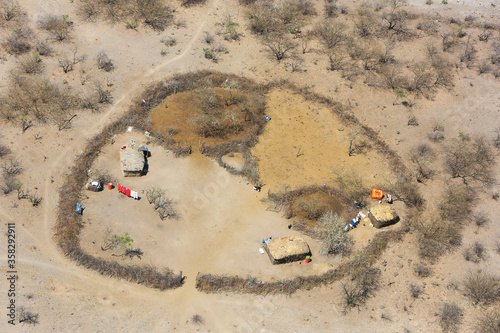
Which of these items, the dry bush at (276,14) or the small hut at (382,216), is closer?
the small hut at (382,216)

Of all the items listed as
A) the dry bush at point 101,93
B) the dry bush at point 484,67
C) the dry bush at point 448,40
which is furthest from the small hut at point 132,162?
the dry bush at point 484,67

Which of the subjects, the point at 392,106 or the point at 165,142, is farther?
the point at 392,106

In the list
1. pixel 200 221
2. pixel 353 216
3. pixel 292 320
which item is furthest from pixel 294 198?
pixel 292 320

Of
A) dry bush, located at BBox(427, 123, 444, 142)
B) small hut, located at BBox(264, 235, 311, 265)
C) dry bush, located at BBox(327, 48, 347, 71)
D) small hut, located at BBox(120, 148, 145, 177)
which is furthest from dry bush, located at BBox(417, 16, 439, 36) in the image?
small hut, located at BBox(120, 148, 145, 177)

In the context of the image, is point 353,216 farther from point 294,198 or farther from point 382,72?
point 382,72

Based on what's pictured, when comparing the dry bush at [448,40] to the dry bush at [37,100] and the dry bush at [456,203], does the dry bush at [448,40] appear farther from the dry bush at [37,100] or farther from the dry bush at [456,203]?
the dry bush at [37,100]

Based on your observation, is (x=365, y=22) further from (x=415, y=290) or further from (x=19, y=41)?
(x=19, y=41)

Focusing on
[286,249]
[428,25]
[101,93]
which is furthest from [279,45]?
[286,249]
